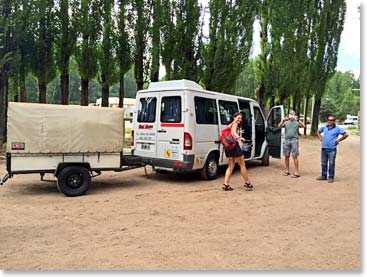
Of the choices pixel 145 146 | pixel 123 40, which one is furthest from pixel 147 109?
pixel 123 40

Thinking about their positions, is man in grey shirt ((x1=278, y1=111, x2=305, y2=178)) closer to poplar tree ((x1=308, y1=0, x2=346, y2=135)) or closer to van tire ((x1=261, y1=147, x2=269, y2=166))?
van tire ((x1=261, y1=147, x2=269, y2=166))

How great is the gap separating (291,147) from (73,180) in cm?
566

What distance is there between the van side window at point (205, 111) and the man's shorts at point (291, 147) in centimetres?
211

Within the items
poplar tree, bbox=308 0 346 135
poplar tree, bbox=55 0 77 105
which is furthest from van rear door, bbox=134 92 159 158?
poplar tree, bbox=308 0 346 135

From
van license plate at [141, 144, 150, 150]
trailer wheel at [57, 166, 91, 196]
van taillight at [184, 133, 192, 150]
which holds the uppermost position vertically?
van taillight at [184, 133, 192, 150]

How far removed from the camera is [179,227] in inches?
212

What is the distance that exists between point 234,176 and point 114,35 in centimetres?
1021

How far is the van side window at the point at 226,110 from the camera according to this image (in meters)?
9.66

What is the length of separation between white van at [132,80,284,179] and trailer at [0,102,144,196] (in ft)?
3.91

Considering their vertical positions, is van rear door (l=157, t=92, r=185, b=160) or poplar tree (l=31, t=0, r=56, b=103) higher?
poplar tree (l=31, t=0, r=56, b=103)

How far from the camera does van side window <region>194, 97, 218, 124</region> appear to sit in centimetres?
884

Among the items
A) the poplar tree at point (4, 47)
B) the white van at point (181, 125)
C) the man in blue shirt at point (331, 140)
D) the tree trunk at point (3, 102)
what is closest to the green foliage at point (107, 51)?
the poplar tree at point (4, 47)

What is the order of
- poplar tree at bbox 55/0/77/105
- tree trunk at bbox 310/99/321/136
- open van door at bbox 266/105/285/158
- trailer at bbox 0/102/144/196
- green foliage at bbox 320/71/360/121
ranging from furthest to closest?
green foliage at bbox 320/71/360/121 < tree trunk at bbox 310/99/321/136 < poplar tree at bbox 55/0/77/105 < open van door at bbox 266/105/285/158 < trailer at bbox 0/102/144/196

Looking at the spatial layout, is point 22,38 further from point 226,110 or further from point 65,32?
point 226,110
